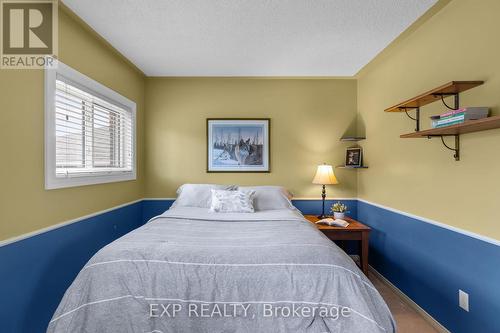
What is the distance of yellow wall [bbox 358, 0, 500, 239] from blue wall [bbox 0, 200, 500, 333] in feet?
0.61

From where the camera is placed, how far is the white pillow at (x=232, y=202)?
271cm

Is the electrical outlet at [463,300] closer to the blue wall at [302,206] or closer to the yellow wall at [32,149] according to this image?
the blue wall at [302,206]

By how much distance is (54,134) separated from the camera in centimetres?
191

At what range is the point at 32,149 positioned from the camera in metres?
1.73


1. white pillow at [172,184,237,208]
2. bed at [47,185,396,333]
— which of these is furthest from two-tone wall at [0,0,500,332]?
bed at [47,185,396,333]

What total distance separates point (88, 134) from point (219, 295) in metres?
1.98

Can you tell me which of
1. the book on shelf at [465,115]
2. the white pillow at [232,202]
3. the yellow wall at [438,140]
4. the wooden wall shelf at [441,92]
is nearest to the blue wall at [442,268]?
the yellow wall at [438,140]

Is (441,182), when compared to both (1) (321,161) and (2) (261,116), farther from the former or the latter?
(2) (261,116)

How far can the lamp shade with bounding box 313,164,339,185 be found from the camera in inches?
125

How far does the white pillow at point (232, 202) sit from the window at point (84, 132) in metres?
1.14

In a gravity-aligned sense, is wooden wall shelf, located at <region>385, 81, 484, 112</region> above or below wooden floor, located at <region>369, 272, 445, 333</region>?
above

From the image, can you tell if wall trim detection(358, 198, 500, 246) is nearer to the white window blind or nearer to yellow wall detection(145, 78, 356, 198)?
yellow wall detection(145, 78, 356, 198)

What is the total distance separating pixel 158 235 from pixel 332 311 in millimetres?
1253

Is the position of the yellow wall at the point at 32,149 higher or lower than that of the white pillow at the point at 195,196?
higher
